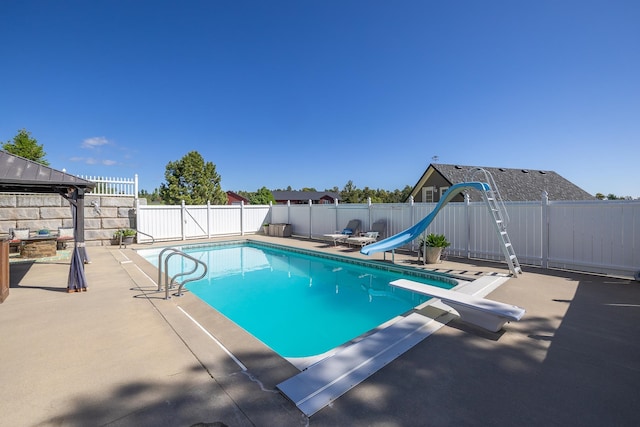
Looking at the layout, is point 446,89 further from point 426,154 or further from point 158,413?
point 158,413

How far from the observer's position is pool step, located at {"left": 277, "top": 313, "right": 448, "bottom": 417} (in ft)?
6.90

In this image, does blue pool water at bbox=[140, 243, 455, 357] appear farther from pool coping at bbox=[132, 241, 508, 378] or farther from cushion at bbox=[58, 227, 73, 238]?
cushion at bbox=[58, 227, 73, 238]

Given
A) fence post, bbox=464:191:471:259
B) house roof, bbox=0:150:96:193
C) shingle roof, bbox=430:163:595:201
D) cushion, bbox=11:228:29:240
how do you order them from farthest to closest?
shingle roof, bbox=430:163:595:201 < cushion, bbox=11:228:29:240 < fence post, bbox=464:191:471:259 < house roof, bbox=0:150:96:193

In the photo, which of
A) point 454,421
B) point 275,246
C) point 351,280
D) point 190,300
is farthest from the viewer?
point 275,246

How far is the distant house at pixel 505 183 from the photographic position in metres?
18.6

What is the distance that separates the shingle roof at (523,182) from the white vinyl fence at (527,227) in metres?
9.76

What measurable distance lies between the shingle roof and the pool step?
1675 centimetres

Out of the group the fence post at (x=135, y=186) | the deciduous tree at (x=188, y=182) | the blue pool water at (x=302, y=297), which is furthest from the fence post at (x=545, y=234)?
the deciduous tree at (x=188, y=182)

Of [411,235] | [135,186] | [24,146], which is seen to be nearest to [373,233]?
[411,235]

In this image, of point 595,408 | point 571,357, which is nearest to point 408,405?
point 595,408

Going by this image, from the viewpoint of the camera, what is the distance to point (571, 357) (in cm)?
272

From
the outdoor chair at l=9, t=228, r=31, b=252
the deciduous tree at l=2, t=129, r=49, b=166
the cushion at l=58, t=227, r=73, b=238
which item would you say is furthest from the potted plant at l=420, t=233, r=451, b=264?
the deciduous tree at l=2, t=129, r=49, b=166

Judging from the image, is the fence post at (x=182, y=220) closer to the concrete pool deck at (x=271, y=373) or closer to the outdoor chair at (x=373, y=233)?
the outdoor chair at (x=373, y=233)

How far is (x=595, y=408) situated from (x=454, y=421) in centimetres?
110
